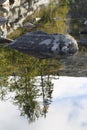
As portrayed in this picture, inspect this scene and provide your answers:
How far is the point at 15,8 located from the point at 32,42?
1456 cm

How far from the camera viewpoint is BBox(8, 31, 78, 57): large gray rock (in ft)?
84.4

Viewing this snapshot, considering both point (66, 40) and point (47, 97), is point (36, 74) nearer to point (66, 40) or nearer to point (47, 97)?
point (47, 97)

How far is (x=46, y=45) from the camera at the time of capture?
1032 inches

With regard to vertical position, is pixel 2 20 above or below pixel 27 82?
below

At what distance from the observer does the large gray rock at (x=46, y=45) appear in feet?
84.4

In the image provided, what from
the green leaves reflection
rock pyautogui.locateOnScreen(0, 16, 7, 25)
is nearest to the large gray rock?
the green leaves reflection

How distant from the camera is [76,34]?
32.3m

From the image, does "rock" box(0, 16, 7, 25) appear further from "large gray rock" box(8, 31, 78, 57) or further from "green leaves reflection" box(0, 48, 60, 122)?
"green leaves reflection" box(0, 48, 60, 122)

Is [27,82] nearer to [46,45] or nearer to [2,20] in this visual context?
[46,45]

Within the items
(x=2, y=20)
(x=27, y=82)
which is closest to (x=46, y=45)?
(x=27, y=82)

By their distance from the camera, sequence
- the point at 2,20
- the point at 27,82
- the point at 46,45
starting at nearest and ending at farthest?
1. the point at 27,82
2. the point at 46,45
3. the point at 2,20

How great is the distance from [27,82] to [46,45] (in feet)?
22.5

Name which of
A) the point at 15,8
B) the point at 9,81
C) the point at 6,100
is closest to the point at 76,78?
the point at 9,81

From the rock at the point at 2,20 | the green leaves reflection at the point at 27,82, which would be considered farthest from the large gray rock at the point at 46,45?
the rock at the point at 2,20
